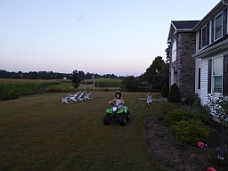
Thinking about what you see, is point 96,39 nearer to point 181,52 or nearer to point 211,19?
point 181,52

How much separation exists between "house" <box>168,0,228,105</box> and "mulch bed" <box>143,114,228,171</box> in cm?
321

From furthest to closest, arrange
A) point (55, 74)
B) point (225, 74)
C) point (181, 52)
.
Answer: point (55, 74) < point (181, 52) < point (225, 74)

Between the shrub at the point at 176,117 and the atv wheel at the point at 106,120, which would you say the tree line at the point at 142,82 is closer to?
the shrub at the point at 176,117

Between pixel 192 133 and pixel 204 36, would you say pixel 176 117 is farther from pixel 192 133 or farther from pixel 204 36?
pixel 204 36

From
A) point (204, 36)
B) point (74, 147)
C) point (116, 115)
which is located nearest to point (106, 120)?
point (116, 115)

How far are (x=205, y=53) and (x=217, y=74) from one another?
1182 millimetres

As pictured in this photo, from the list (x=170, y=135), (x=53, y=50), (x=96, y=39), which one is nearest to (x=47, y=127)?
(x=170, y=135)

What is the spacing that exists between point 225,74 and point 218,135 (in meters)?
3.08

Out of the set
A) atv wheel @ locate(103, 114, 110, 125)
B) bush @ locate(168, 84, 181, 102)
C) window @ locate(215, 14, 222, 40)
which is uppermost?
window @ locate(215, 14, 222, 40)

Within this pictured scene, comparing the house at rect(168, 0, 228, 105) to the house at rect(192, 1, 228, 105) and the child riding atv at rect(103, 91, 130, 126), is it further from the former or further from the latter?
the child riding atv at rect(103, 91, 130, 126)

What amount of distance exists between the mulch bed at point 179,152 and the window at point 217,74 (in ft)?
9.64

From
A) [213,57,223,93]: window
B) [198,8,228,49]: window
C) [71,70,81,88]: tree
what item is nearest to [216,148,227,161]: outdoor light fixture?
[213,57,223,93]: window

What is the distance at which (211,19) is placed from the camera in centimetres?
1111

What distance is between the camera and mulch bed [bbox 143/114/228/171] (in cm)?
382
